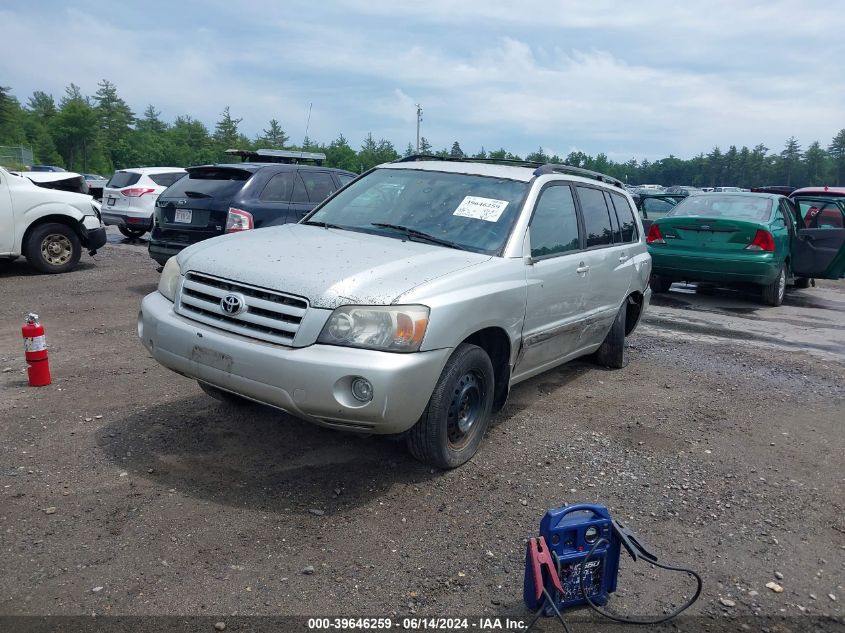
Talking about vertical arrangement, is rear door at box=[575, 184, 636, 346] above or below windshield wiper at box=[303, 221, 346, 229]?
below

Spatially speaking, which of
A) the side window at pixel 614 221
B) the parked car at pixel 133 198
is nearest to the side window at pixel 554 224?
the side window at pixel 614 221

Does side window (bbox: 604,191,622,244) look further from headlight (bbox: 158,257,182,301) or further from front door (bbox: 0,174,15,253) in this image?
front door (bbox: 0,174,15,253)

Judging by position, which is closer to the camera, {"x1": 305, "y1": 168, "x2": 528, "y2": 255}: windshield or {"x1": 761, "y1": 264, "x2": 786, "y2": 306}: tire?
{"x1": 305, "y1": 168, "x2": 528, "y2": 255}: windshield

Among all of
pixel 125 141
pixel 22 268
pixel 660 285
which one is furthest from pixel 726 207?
pixel 125 141

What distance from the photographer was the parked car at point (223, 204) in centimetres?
839

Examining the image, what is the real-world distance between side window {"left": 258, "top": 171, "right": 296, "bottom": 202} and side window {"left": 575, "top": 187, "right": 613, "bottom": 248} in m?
4.37

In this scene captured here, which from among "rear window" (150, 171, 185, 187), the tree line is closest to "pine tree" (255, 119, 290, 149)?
the tree line

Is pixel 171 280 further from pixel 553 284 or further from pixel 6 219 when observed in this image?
pixel 6 219

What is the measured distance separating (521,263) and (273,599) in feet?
8.20

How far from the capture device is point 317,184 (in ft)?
31.7

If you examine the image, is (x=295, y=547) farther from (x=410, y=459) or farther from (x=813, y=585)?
(x=813, y=585)

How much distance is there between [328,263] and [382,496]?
4.22 feet

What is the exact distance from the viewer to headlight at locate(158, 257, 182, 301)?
166 inches

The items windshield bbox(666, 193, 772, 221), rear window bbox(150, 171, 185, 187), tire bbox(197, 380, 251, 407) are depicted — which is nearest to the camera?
tire bbox(197, 380, 251, 407)
